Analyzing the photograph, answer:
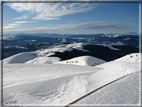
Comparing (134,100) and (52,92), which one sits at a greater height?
(134,100)

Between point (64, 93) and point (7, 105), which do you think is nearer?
point (7, 105)

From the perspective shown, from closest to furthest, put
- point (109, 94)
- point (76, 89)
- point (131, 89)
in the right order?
1. point (109, 94)
2. point (131, 89)
3. point (76, 89)

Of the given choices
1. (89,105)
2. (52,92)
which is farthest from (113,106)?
(52,92)

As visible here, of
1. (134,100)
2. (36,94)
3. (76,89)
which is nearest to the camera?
(134,100)

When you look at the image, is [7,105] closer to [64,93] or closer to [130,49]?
[64,93]

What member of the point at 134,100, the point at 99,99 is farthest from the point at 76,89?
the point at 134,100

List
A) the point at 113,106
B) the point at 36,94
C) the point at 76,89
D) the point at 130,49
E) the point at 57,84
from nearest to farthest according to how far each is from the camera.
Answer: the point at 113,106, the point at 36,94, the point at 76,89, the point at 57,84, the point at 130,49

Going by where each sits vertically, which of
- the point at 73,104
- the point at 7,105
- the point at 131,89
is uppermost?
the point at 131,89

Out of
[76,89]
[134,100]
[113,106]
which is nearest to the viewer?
[113,106]

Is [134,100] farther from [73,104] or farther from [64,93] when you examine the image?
[64,93]
